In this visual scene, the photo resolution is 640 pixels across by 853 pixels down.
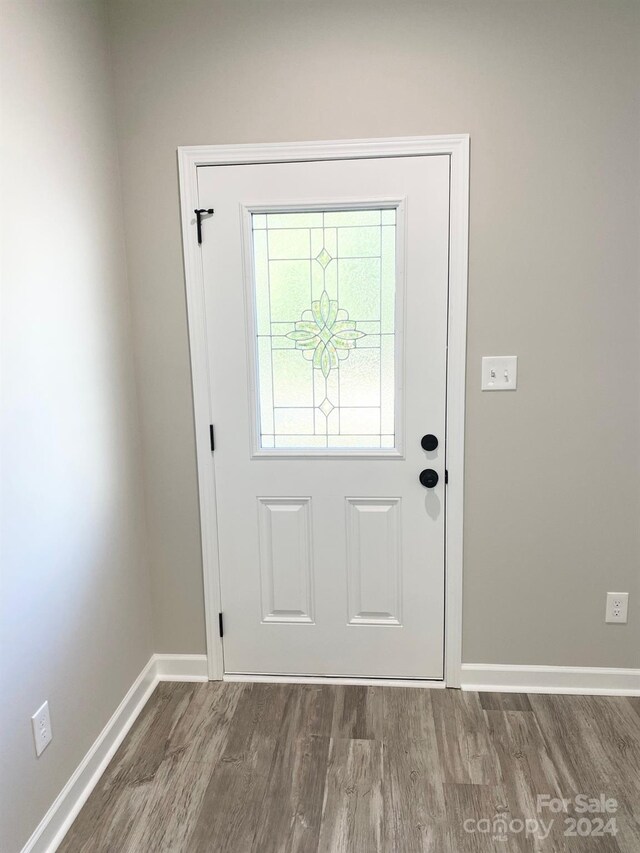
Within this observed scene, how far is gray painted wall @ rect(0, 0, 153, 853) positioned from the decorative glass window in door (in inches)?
21.2

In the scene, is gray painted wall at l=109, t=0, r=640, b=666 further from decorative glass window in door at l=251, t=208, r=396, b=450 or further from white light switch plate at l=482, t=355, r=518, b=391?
decorative glass window in door at l=251, t=208, r=396, b=450

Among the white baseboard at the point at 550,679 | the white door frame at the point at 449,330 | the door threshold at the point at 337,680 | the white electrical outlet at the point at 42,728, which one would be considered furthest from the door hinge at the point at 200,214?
the white baseboard at the point at 550,679

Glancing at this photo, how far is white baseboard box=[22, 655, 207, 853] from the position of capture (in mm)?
1605

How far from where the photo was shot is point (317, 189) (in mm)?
2027

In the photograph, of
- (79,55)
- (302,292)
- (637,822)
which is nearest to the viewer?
(637,822)

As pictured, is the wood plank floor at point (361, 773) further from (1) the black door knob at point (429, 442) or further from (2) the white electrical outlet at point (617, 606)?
(1) the black door knob at point (429, 442)

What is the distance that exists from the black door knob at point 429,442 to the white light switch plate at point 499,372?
257 millimetres

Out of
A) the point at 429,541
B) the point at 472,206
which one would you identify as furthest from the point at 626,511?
the point at 472,206

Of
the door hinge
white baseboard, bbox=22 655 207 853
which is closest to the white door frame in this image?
the door hinge

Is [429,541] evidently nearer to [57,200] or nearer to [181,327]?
[181,327]

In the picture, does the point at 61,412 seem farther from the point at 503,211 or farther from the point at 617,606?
the point at 617,606

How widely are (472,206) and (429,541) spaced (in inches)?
48.6

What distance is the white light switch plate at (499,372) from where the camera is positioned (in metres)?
2.07

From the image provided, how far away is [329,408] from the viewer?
2154 millimetres
